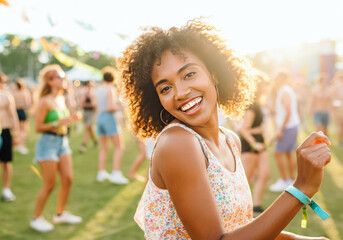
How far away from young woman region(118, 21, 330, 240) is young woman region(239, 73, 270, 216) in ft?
9.63

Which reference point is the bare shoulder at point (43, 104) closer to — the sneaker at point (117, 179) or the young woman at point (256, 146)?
the sneaker at point (117, 179)

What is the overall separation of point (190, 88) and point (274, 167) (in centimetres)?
673

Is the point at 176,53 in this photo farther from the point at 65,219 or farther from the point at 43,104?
the point at 65,219

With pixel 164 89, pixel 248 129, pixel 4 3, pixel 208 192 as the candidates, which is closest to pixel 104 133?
pixel 248 129

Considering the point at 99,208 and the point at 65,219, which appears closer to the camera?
the point at 65,219

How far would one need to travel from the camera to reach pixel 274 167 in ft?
25.0

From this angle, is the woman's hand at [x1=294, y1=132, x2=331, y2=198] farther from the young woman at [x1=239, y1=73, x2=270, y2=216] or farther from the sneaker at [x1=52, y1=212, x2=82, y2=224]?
the sneaker at [x1=52, y1=212, x2=82, y2=224]

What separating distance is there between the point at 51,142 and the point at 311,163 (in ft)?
12.1

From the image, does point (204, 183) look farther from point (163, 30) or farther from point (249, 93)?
point (249, 93)

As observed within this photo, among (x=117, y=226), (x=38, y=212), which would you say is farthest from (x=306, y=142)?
(x=38, y=212)

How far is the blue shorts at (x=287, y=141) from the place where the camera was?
5.77 metres

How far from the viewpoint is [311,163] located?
1.14 m

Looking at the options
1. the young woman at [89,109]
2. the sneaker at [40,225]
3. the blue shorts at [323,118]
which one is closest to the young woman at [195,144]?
the sneaker at [40,225]

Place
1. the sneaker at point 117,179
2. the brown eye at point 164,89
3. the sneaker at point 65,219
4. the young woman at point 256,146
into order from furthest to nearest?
1. the sneaker at point 117,179
2. the young woman at point 256,146
3. the sneaker at point 65,219
4. the brown eye at point 164,89
